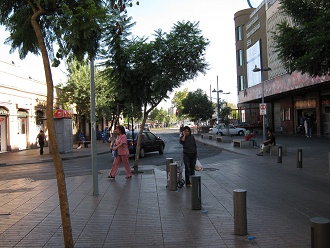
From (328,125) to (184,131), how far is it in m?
25.1

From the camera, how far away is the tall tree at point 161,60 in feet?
34.9

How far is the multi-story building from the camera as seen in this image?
30.0m

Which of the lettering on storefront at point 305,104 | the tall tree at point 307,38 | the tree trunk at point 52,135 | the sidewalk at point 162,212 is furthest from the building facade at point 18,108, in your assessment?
the lettering on storefront at point 305,104

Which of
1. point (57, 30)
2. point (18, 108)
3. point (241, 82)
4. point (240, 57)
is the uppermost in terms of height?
point (240, 57)

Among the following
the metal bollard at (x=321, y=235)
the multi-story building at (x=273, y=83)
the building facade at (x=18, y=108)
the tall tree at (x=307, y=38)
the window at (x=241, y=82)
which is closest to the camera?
the metal bollard at (x=321, y=235)

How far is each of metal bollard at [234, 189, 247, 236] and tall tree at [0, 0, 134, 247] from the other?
244 cm

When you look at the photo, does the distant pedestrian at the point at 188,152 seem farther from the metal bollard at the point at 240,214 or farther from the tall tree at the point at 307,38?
the tall tree at the point at 307,38

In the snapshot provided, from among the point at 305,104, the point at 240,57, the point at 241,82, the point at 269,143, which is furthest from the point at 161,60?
the point at 240,57

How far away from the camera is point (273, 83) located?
34.3 meters

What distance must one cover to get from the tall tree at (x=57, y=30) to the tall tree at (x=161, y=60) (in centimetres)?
601

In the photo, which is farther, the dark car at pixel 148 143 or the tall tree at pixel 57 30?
the dark car at pixel 148 143

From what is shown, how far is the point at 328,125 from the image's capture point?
97.3ft

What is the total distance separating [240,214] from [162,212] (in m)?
1.88

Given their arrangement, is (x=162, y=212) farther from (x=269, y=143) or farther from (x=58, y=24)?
(x=269, y=143)
